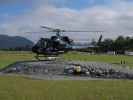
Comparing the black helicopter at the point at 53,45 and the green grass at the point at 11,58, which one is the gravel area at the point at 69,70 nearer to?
the black helicopter at the point at 53,45

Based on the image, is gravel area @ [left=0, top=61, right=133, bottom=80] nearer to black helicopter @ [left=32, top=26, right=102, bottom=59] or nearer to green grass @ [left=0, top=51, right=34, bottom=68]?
black helicopter @ [left=32, top=26, right=102, bottom=59]

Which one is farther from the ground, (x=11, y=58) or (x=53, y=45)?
(x=53, y=45)

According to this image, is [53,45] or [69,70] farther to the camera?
[53,45]

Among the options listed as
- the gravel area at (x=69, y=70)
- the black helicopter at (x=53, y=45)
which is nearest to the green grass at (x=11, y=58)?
the black helicopter at (x=53, y=45)

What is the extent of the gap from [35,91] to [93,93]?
2.92 metres

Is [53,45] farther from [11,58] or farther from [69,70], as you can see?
[11,58]

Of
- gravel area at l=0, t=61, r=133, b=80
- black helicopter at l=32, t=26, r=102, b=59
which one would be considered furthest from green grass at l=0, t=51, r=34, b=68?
gravel area at l=0, t=61, r=133, b=80

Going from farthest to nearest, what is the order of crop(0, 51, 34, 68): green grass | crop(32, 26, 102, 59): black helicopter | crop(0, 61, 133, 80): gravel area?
Result: crop(0, 51, 34, 68): green grass < crop(32, 26, 102, 59): black helicopter < crop(0, 61, 133, 80): gravel area

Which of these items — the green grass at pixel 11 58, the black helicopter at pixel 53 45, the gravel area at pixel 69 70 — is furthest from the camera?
the green grass at pixel 11 58

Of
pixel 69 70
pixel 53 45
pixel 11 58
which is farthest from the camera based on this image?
pixel 11 58

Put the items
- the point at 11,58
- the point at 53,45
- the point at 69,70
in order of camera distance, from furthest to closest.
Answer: the point at 11,58 < the point at 53,45 < the point at 69,70

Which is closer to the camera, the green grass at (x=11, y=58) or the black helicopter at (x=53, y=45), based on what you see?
the black helicopter at (x=53, y=45)

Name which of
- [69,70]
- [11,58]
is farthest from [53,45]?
[11,58]

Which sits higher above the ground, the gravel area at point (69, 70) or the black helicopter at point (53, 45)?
the black helicopter at point (53, 45)
